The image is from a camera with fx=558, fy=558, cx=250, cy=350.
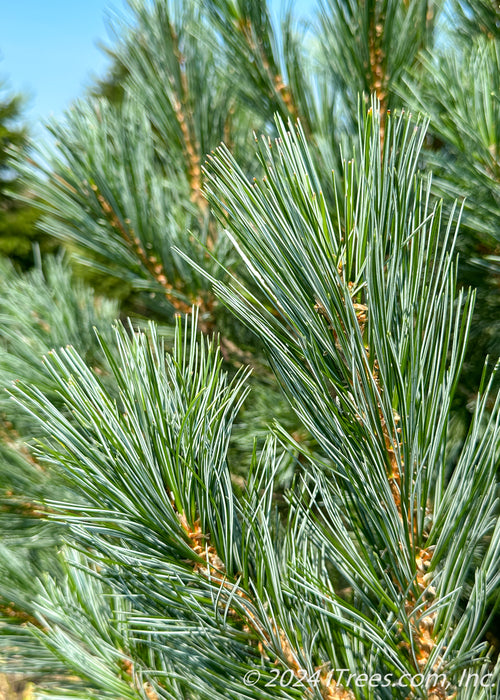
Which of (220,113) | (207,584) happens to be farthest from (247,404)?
(207,584)

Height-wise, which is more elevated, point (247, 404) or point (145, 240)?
point (145, 240)

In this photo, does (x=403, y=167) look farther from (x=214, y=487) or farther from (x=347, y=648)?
(x=347, y=648)

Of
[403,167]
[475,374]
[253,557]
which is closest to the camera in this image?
[403,167]

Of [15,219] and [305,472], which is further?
[15,219]

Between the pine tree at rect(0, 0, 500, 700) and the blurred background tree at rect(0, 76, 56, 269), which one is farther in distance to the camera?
the blurred background tree at rect(0, 76, 56, 269)

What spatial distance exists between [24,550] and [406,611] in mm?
770

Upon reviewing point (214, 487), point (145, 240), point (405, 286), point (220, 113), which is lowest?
point (214, 487)

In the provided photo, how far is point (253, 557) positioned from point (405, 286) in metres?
0.32

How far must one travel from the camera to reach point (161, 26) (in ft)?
3.27

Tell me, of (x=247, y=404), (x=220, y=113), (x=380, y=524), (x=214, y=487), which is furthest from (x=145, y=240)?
(x=380, y=524)

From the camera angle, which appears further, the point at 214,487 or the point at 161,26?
the point at 161,26

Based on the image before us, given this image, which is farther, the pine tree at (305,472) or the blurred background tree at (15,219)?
the blurred background tree at (15,219)

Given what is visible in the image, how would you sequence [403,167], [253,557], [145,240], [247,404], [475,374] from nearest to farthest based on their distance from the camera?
[403,167] → [253,557] → [145,240] → [475,374] → [247,404]

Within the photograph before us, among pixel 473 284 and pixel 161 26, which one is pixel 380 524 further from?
pixel 161 26
